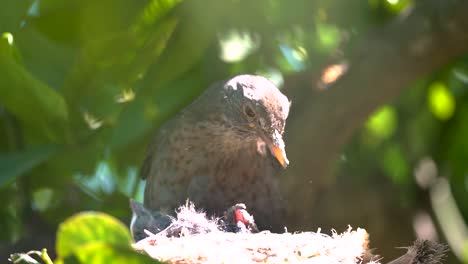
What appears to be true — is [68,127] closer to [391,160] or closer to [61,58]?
[61,58]

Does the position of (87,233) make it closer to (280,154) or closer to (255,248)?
(255,248)

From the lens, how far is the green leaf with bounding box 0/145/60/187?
13.8 ft

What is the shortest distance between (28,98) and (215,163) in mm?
1071

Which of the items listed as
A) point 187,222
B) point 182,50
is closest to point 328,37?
point 182,50

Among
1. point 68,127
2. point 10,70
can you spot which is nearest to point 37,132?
point 68,127

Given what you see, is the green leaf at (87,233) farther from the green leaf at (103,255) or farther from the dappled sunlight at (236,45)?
the dappled sunlight at (236,45)

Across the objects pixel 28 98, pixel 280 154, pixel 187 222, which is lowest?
pixel 187 222

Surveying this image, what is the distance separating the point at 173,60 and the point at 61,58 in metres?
0.53

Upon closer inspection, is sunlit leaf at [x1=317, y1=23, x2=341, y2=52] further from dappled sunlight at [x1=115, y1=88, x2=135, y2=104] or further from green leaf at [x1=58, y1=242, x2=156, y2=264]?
green leaf at [x1=58, y1=242, x2=156, y2=264]

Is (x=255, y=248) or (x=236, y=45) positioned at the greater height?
(x=236, y=45)

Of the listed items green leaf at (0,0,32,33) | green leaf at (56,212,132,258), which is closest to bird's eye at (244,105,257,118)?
green leaf at (0,0,32,33)

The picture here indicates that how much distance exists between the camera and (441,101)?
18.5ft

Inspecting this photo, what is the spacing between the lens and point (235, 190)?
4953 millimetres

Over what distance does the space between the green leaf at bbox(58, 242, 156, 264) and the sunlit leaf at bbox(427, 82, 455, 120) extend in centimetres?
361
